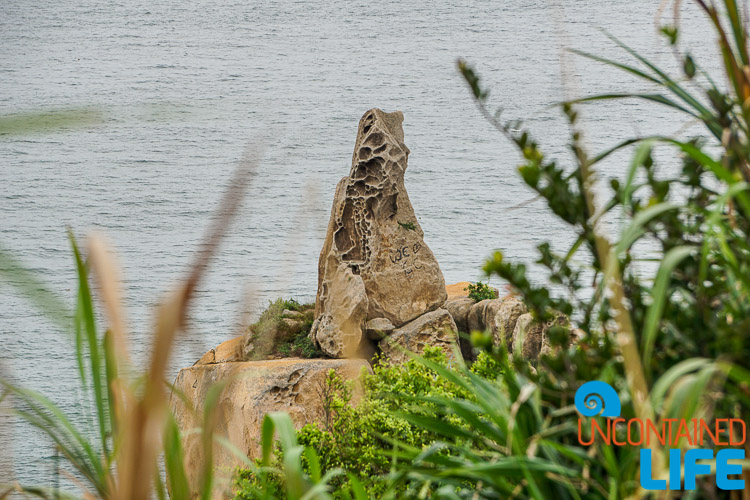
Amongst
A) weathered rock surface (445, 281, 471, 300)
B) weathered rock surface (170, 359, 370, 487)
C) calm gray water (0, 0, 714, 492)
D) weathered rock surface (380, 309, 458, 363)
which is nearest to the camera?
weathered rock surface (170, 359, 370, 487)

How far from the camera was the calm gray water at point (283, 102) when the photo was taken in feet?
19.7

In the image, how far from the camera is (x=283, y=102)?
632 cm

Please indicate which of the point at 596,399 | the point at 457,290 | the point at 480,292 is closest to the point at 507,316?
the point at 480,292

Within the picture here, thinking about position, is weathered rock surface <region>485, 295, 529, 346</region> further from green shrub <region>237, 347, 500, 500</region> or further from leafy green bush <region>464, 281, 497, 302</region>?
green shrub <region>237, 347, 500, 500</region>

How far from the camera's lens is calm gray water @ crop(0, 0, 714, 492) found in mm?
6016

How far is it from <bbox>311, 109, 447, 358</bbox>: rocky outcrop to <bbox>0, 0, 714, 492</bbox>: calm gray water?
171 centimetres

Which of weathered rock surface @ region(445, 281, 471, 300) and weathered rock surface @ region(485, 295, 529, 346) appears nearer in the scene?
weathered rock surface @ region(485, 295, 529, 346)

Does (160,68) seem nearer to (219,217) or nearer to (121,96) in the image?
(121,96)

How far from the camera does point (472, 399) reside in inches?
66.6

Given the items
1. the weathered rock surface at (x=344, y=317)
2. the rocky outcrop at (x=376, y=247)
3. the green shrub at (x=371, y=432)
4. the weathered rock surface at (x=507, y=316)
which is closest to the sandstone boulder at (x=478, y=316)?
the weathered rock surface at (x=507, y=316)

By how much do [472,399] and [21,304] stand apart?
498 centimetres

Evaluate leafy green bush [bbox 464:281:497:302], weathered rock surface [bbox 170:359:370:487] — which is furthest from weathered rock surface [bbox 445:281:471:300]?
weathered rock surface [bbox 170:359:370:487]

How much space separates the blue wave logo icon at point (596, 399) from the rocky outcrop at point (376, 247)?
3.21 meters

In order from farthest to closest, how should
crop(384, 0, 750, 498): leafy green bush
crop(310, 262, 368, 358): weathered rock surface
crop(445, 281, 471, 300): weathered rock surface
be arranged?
crop(445, 281, 471, 300): weathered rock surface, crop(310, 262, 368, 358): weathered rock surface, crop(384, 0, 750, 498): leafy green bush
